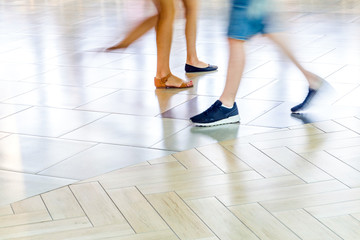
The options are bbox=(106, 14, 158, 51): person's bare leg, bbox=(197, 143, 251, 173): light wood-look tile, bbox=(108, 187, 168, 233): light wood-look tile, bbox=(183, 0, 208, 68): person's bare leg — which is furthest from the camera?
bbox=(183, 0, 208, 68): person's bare leg

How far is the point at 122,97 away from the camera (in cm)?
408

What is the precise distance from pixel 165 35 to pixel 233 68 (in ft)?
2.81

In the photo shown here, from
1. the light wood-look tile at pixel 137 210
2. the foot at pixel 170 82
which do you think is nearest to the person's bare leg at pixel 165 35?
the foot at pixel 170 82

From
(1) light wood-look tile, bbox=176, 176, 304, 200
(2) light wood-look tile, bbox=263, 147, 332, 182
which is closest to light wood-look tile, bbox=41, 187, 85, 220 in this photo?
(1) light wood-look tile, bbox=176, 176, 304, 200

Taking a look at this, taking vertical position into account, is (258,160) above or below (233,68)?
below

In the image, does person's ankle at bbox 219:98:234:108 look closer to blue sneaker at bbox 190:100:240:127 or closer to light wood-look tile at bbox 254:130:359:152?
blue sneaker at bbox 190:100:240:127

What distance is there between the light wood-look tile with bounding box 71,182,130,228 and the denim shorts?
1.10 meters

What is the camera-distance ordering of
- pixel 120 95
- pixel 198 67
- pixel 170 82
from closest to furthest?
pixel 120 95 < pixel 170 82 < pixel 198 67

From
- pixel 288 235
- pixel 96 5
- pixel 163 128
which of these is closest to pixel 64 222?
pixel 288 235

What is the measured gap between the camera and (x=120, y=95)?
412cm

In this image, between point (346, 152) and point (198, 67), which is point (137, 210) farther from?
point (198, 67)

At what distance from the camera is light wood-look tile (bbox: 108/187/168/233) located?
2340 mm

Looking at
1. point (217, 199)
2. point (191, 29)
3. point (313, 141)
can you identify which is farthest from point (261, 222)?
point (191, 29)

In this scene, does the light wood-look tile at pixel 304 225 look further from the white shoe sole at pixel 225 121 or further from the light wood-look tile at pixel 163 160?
the white shoe sole at pixel 225 121
